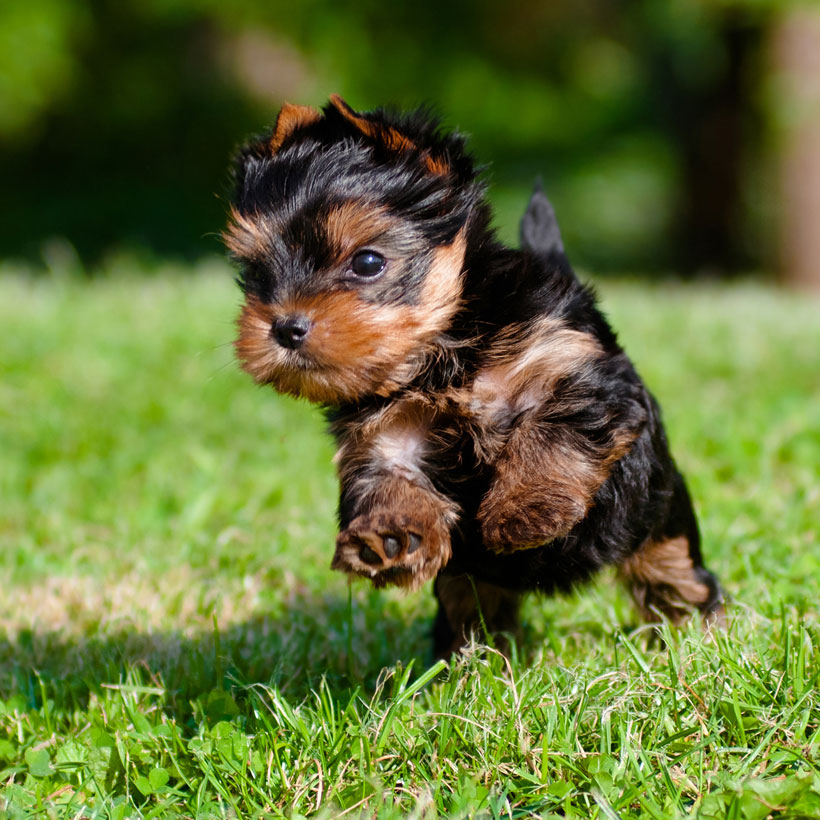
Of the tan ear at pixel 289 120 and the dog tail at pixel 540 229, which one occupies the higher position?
the tan ear at pixel 289 120

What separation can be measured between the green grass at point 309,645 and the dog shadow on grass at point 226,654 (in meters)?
0.01

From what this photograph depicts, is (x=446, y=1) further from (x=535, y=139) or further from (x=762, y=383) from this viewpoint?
(x=762, y=383)

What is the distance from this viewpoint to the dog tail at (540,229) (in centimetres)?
336

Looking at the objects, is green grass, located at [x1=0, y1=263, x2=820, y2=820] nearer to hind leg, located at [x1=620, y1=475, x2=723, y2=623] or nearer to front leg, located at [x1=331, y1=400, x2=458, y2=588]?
hind leg, located at [x1=620, y1=475, x2=723, y2=623]

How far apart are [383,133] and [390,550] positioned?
3.70ft

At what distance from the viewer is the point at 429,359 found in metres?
2.74

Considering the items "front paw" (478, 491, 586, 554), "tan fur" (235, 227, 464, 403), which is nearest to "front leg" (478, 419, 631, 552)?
"front paw" (478, 491, 586, 554)

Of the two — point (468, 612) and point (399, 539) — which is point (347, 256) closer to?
point (399, 539)

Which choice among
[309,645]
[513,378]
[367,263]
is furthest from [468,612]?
[367,263]

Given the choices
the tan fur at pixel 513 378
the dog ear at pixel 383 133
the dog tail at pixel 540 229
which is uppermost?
the dog ear at pixel 383 133

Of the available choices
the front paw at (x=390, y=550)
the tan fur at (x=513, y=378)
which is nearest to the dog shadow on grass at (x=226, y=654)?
the front paw at (x=390, y=550)

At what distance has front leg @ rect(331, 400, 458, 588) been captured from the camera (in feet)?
8.11

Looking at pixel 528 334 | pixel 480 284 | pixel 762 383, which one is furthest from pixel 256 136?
pixel 762 383

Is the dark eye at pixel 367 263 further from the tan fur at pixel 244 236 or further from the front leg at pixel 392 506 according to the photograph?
the front leg at pixel 392 506
